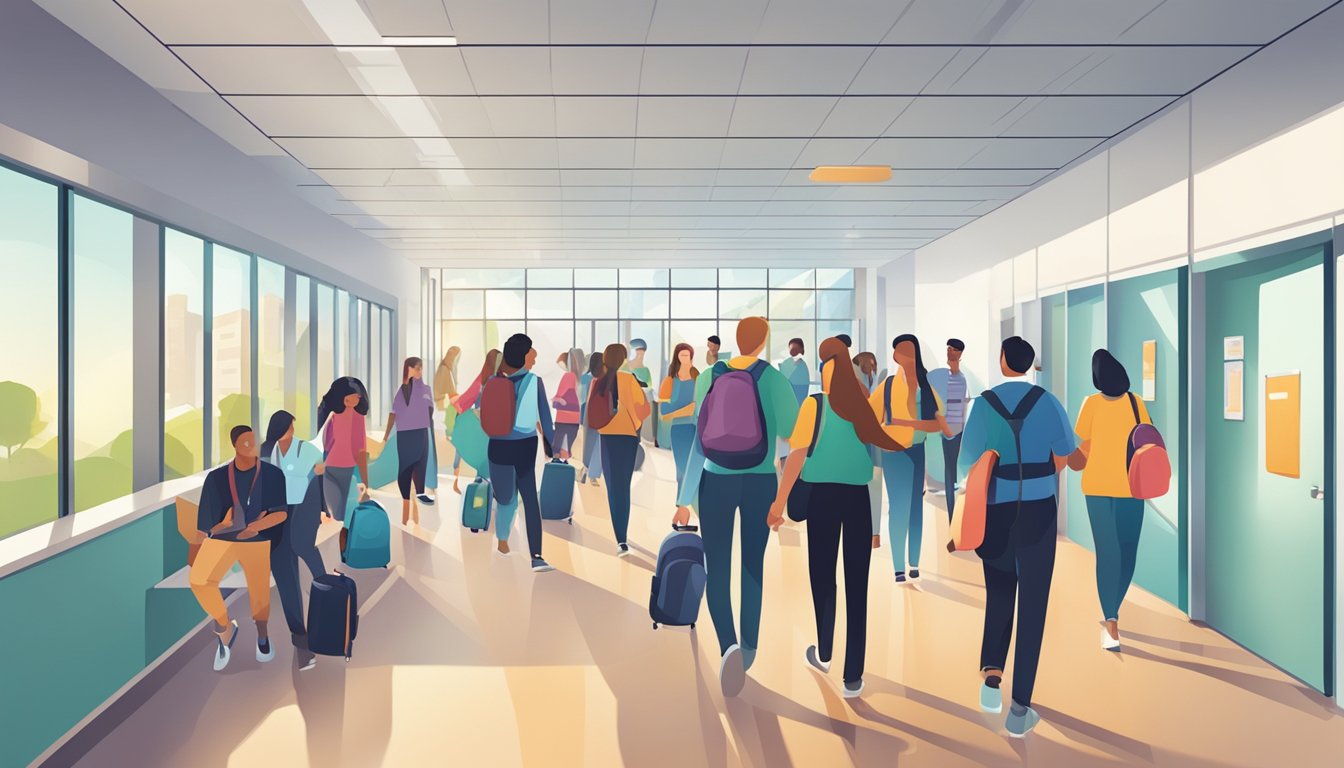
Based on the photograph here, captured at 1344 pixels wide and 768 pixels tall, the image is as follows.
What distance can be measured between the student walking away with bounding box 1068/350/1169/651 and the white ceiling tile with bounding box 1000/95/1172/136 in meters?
2.16

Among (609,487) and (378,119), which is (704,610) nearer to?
(609,487)

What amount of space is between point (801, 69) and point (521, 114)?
2.14 m

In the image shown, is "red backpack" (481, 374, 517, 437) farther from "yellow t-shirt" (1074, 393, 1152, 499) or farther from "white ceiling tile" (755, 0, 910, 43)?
"yellow t-shirt" (1074, 393, 1152, 499)

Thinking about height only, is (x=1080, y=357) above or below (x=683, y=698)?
above

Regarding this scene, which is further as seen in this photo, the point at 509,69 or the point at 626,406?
the point at 626,406

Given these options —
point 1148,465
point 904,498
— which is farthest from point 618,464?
point 1148,465

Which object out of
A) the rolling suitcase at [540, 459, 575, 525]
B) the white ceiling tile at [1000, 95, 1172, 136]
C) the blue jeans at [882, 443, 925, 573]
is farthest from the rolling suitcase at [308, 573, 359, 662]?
the white ceiling tile at [1000, 95, 1172, 136]

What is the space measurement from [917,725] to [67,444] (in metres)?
4.67

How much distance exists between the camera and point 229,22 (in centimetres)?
413

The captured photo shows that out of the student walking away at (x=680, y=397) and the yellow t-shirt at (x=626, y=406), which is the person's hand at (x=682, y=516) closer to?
the student walking away at (x=680, y=397)

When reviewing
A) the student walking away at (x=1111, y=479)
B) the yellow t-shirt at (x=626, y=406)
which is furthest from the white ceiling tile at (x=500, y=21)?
the student walking away at (x=1111, y=479)

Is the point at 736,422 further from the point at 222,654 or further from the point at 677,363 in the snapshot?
the point at 677,363

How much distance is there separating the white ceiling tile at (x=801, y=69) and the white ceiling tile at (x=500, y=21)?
128 cm

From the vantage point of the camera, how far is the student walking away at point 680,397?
7.59 m
